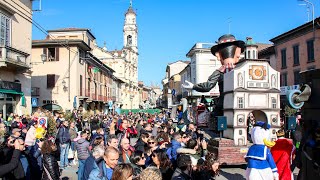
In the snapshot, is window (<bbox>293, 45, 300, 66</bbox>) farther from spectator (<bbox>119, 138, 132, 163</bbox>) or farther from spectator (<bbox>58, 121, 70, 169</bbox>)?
spectator (<bbox>119, 138, 132, 163</bbox>)

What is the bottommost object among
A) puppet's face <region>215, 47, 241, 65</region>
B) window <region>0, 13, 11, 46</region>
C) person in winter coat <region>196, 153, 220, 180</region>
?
person in winter coat <region>196, 153, 220, 180</region>

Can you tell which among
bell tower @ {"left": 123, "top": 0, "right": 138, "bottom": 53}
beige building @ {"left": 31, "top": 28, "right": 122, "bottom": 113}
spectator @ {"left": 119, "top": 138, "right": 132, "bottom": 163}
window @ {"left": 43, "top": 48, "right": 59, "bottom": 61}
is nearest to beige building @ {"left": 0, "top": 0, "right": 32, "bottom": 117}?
beige building @ {"left": 31, "top": 28, "right": 122, "bottom": 113}

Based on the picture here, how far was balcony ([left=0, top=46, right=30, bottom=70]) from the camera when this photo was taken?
18625 mm

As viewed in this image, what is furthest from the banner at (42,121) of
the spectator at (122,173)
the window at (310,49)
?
the window at (310,49)

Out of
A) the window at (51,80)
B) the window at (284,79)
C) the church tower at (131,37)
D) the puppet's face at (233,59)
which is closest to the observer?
the puppet's face at (233,59)

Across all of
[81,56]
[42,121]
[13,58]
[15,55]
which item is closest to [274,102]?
[42,121]

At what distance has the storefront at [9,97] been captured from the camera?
19672mm

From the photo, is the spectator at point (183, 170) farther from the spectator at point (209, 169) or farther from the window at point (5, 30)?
the window at point (5, 30)

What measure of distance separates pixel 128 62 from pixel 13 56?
235 feet

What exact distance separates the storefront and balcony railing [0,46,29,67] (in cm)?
133

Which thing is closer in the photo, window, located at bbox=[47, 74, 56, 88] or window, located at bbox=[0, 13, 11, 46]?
window, located at bbox=[0, 13, 11, 46]

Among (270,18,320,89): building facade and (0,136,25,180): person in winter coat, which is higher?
(270,18,320,89): building facade

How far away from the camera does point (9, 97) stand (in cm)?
2091

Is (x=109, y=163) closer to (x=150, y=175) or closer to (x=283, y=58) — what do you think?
(x=150, y=175)
